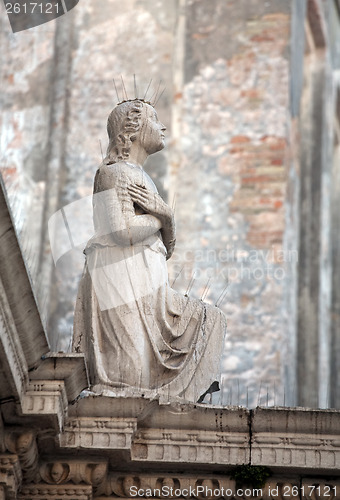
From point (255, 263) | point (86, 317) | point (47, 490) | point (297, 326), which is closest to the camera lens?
point (47, 490)

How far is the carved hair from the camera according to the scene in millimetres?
9539

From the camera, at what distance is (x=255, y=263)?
15.5 metres

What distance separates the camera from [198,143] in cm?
1616

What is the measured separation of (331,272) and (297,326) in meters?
3.41

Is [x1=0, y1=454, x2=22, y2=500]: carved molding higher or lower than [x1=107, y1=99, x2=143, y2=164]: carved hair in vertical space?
lower

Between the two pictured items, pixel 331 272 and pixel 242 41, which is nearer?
pixel 242 41

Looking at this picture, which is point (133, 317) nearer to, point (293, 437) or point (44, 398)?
point (44, 398)

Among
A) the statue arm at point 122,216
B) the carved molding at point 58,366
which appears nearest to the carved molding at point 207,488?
the carved molding at point 58,366

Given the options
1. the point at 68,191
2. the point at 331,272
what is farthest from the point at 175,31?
Answer: the point at 331,272

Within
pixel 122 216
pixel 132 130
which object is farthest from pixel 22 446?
pixel 132 130

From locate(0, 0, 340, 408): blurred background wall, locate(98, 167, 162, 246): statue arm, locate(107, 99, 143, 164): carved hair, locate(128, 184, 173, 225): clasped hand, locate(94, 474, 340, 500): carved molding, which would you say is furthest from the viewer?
locate(0, 0, 340, 408): blurred background wall

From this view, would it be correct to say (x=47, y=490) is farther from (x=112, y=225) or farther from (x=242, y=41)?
(x=242, y=41)

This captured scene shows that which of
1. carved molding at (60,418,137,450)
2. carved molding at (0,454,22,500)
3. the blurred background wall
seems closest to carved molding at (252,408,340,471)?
carved molding at (60,418,137,450)

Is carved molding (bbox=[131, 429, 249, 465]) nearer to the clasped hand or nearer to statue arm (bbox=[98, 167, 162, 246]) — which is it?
statue arm (bbox=[98, 167, 162, 246])
